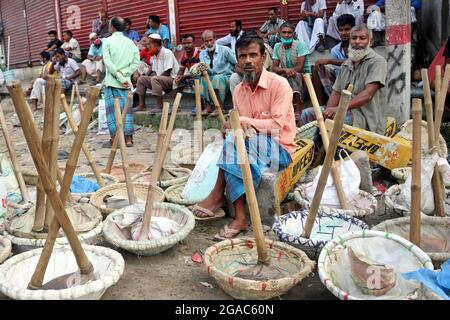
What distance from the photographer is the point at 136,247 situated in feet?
8.98

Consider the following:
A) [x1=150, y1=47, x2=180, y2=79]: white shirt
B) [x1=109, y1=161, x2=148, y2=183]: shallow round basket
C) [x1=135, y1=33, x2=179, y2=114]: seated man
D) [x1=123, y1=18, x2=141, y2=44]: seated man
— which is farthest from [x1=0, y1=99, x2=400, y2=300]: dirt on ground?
[x1=123, y1=18, x2=141, y2=44]: seated man

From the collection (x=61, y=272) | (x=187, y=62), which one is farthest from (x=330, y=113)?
(x=187, y=62)

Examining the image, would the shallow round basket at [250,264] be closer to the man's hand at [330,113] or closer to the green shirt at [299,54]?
the man's hand at [330,113]

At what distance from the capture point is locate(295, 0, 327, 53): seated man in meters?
7.10

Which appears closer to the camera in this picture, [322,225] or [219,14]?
[322,225]

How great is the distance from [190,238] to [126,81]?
12.4 feet

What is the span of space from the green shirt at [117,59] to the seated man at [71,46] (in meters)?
5.78

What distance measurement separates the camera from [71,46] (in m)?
11.7

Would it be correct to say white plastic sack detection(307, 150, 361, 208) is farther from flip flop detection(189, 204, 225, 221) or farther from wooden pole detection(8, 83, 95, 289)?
wooden pole detection(8, 83, 95, 289)

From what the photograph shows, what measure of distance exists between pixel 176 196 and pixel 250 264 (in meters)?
1.35

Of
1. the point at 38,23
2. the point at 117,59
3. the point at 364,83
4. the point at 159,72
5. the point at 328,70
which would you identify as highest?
the point at 38,23

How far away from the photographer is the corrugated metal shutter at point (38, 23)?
13398mm

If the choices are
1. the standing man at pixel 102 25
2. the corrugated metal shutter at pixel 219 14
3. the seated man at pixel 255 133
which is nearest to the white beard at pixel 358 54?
the seated man at pixel 255 133

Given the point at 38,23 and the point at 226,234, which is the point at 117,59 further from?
the point at 38,23
